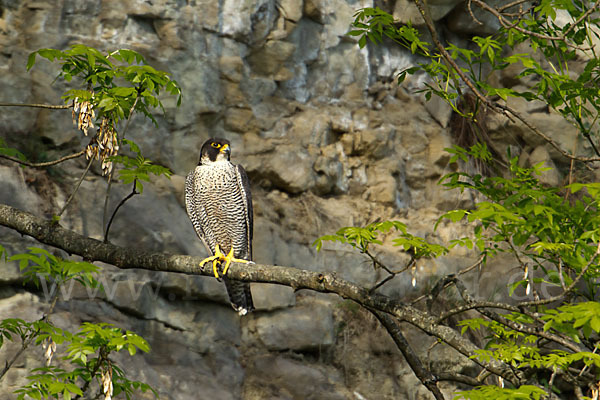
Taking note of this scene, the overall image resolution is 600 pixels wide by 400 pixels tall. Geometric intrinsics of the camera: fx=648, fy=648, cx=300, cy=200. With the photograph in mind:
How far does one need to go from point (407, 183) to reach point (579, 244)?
5617 millimetres

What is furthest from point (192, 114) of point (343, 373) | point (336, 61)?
point (343, 373)

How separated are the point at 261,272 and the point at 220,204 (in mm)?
1931

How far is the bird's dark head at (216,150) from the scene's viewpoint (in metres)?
4.72

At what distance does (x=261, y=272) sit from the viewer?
2.97 metres

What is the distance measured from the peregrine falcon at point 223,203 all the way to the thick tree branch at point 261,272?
4.55 feet

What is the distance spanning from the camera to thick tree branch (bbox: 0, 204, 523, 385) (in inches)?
101

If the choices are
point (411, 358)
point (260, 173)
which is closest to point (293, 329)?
point (260, 173)

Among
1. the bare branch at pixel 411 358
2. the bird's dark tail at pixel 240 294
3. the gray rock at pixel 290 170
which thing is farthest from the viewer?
the gray rock at pixel 290 170

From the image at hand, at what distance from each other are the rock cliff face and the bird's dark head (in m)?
1.76

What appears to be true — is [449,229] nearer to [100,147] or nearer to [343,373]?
[343,373]

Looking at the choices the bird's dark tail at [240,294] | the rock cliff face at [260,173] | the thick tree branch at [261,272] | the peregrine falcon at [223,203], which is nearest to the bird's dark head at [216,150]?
the peregrine falcon at [223,203]

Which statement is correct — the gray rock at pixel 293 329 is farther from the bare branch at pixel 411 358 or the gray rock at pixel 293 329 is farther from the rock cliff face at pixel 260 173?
the bare branch at pixel 411 358

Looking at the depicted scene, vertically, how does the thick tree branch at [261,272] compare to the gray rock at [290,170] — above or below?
above

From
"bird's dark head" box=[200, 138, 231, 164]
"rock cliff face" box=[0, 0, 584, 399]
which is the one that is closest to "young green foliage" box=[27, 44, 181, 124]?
"bird's dark head" box=[200, 138, 231, 164]
